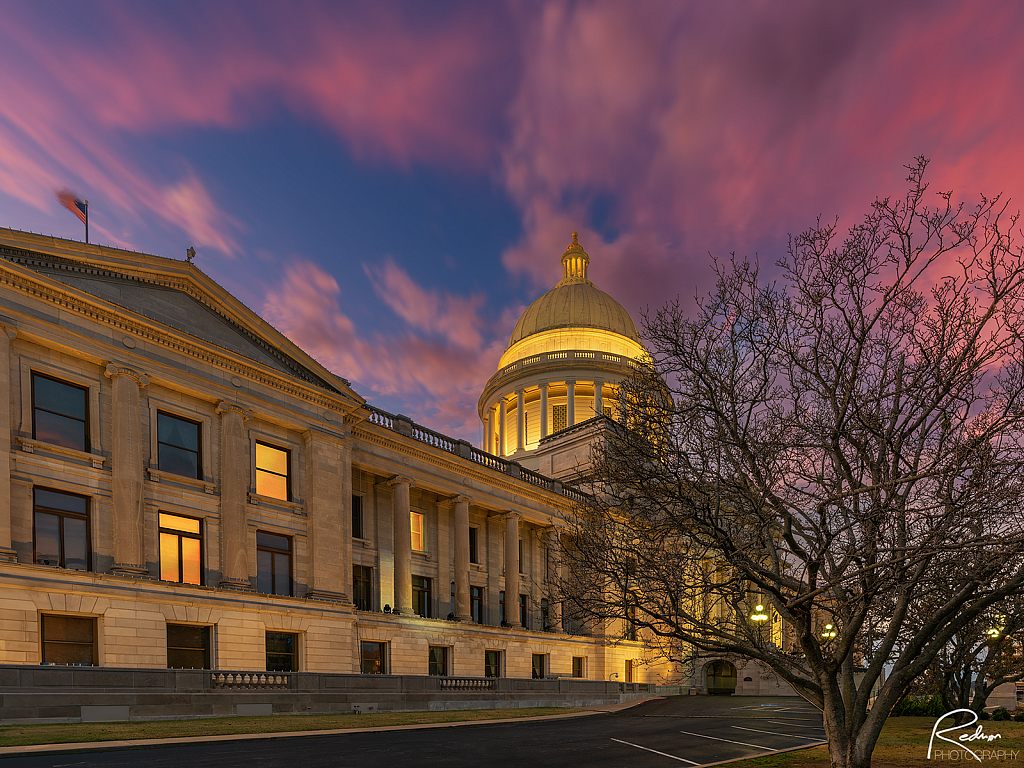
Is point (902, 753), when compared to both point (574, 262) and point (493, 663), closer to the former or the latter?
point (493, 663)

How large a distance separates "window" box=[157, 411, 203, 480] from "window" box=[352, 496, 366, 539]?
1167 cm

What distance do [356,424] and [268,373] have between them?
6.66 m

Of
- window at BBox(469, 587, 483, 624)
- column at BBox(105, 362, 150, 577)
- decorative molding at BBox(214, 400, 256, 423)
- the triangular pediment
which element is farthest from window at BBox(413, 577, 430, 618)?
column at BBox(105, 362, 150, 577)

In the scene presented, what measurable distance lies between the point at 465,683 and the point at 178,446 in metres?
17.4

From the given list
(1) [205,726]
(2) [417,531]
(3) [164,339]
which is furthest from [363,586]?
(1) [205,726]

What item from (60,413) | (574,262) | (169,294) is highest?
(574,262)

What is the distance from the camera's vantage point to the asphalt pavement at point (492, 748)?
13.9m

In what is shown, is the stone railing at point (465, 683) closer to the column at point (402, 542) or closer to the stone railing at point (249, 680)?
the column at point (402, 542)

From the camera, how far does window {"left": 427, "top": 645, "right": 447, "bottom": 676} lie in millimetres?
40906

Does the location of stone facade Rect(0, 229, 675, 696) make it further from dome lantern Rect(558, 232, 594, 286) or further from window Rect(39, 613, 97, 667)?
dome lantern Rect(558, 232, 594, 286)

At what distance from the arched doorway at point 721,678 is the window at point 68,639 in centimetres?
5799

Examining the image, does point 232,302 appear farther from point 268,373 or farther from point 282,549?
point 282,549

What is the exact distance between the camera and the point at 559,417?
273 ft

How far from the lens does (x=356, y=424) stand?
127 feet
